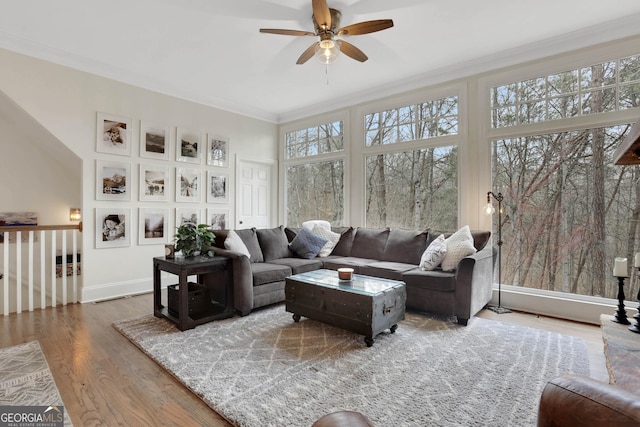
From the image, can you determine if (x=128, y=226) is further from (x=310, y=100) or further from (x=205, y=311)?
(x=310, y=100)

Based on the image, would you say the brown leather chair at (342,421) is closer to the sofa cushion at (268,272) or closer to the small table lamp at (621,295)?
the small table lamp at (621,295)

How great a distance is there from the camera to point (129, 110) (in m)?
4.28

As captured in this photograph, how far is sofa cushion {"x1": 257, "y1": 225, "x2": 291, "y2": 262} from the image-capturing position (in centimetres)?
425

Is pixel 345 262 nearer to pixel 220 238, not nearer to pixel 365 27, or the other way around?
pixel 220 238

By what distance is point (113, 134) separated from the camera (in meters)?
4.13

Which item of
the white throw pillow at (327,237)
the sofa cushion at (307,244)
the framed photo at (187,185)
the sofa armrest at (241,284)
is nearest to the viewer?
the sofa armrest at (241,284)

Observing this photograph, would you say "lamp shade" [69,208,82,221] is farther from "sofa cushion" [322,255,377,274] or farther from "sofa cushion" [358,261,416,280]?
"sofa cushion" [358,261,416,280]

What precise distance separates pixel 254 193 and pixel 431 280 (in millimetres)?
3722

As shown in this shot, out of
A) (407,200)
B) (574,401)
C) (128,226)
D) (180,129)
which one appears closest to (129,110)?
(180,129)

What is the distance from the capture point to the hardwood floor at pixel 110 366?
175 centimetres

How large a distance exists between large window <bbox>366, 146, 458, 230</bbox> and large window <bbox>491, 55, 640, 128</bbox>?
784 mm

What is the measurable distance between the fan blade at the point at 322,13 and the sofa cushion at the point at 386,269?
8.23 feet

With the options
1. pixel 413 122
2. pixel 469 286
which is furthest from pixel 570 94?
pixel 469 286

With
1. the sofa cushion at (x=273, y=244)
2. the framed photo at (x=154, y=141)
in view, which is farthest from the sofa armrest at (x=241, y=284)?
the framed photo at (x=154, y=141)
